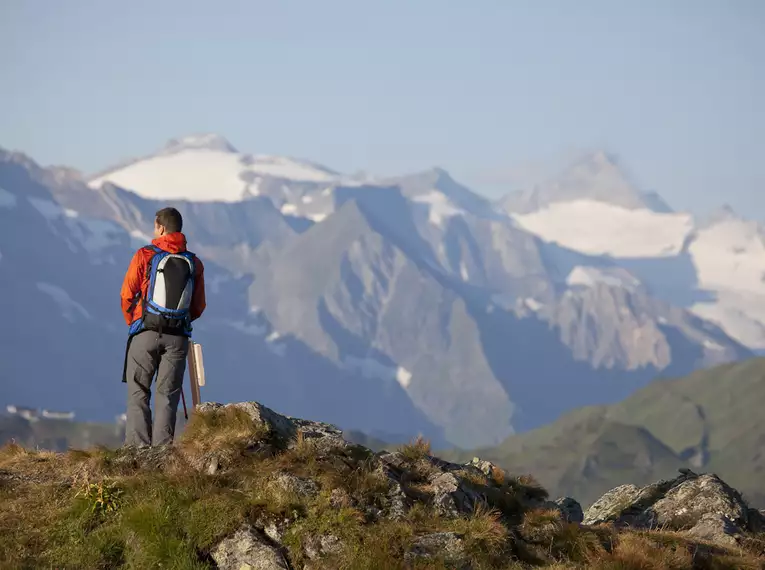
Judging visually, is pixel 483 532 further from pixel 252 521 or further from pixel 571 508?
pixel 571 508

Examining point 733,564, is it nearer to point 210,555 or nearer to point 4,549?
point 210,555

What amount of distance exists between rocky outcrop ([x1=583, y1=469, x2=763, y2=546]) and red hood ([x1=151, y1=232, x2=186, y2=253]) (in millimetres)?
9544

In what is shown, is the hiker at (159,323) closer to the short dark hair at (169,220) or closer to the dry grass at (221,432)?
the short dark hair at (169,220)

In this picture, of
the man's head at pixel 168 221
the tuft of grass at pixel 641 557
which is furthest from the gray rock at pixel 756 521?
the man's head at pixel 168 221

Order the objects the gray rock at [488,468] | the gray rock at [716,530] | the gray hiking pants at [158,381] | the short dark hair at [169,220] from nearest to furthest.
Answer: the gray hiking pants at [158,381]
the short dark hair at [169,220]
the gray rock at [716,530]
the gray rock at [488,468]

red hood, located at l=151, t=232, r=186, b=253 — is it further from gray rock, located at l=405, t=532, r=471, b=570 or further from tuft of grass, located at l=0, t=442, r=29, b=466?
gray rock, located at l=405, t=532, r=471, b=570

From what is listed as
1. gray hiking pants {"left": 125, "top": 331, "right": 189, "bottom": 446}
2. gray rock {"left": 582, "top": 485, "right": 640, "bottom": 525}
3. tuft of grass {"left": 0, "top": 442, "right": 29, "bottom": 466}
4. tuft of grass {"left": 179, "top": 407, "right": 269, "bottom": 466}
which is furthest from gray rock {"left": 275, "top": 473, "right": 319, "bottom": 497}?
gray rock {"left": 582, "top": 485, "right": 640, "bottom": 525}

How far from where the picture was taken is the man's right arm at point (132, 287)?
59.9 feet

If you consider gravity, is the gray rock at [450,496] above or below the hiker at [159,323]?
below

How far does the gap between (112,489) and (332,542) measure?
3.38 meters

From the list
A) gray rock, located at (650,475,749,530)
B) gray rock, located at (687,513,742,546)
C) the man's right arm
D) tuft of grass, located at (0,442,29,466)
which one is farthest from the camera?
gray rock, located at (650,475,749,530)

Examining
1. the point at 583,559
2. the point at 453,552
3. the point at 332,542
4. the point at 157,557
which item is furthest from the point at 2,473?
the point at 583,559

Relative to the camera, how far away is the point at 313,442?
1811 cm

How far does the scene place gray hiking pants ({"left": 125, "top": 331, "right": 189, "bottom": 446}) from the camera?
18547mm
